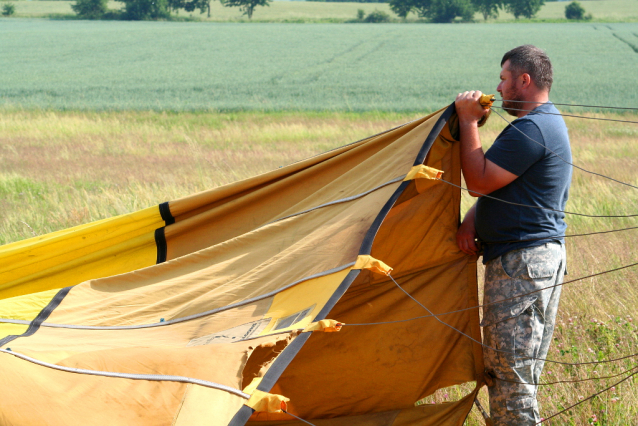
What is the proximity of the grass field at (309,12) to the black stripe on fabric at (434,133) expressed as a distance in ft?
211

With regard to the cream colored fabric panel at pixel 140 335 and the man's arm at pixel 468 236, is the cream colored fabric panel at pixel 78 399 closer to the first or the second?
the cream colored fabric panel at pixel 140 335

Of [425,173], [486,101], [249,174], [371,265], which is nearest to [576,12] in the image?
[249,174]

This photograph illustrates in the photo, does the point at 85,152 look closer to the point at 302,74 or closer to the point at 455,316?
the point at 455,316

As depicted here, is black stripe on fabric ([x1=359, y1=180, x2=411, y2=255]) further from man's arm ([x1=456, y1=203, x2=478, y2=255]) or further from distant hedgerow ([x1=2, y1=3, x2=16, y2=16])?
distant hedgerow ([x1=2, y1=3, x2=16, y2=16])

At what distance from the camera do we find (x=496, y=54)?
3306 centimetres

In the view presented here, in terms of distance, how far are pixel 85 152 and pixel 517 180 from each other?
10162 millimetres

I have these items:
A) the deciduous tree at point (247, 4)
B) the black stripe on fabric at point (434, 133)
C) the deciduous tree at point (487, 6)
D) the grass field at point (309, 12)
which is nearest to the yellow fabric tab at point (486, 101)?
the black stripe on fabric at point (434, 133)

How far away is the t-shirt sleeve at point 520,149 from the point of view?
2.57 metres

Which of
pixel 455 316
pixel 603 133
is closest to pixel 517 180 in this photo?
pixel 455 316

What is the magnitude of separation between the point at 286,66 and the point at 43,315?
91.8 ft

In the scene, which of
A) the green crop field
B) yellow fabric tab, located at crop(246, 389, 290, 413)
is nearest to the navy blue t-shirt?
yellow fabric tab, located at crop(246, 389, 290, 413)

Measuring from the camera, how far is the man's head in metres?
2.67

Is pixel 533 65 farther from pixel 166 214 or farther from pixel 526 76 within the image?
pixel 166 214

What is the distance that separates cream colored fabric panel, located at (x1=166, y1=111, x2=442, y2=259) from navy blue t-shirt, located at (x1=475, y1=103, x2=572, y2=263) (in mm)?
570
